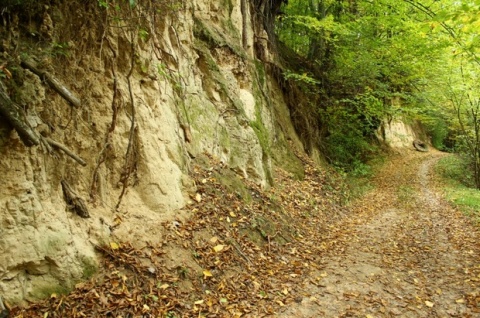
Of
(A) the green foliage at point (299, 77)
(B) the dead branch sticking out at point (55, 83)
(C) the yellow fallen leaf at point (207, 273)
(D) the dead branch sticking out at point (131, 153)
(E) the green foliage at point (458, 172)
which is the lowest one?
(E) the green foliage at point (458, 172)

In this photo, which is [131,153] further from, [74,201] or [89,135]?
[74,201]

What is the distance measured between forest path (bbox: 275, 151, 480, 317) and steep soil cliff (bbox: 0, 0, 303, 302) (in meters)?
2.71

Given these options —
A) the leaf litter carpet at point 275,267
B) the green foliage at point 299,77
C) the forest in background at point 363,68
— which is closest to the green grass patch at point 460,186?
the forest in background at point 363,68

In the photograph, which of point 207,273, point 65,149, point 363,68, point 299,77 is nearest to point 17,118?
point 65,149

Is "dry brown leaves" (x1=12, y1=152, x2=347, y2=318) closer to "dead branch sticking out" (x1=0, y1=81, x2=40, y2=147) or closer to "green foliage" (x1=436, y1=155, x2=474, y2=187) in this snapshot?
"dead branch sticking out" (x1=0, y1=81, x2=40, y2=147)

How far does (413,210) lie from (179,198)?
29.8ft

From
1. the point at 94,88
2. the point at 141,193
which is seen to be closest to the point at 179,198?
the point at 141,193

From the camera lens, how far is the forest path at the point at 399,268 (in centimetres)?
486

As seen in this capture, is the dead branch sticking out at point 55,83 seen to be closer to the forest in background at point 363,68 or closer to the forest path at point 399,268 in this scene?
the forest path at point 399,268

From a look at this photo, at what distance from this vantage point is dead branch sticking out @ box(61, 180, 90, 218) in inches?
157

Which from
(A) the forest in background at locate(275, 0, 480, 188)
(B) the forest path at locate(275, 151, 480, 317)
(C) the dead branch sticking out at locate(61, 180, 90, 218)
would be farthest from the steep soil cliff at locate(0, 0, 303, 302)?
(A) the forest in background at locate(275, 0, 480, 188)

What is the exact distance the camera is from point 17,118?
3.36 meters

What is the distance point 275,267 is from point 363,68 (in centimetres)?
1142

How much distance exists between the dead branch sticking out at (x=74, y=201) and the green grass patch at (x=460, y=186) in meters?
10.3
